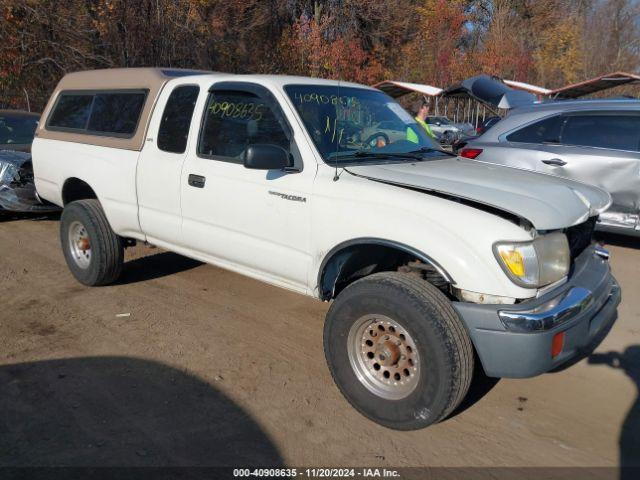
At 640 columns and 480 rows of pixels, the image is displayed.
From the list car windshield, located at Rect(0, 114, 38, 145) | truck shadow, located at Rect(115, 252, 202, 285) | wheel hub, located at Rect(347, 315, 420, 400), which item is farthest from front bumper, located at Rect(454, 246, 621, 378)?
car windshield, located at Rect(0, 114, 38, 145)

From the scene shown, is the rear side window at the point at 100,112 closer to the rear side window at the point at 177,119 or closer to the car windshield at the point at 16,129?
the rear side window at the point at 177,119

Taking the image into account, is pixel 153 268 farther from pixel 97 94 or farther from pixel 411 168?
pixel 411 168

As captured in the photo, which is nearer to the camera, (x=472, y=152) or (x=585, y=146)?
(x=585, y=146)

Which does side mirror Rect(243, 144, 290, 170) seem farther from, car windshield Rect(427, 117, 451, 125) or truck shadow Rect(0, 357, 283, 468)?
car windshield Rect(427, 117, 451, 125)

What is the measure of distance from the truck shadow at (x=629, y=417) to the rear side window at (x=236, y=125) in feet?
8.76

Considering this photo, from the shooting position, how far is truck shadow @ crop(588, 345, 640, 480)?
9.37ft

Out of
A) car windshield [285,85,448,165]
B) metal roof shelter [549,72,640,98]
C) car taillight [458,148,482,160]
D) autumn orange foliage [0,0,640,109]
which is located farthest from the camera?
metal roof shelter [549,72,640,98]

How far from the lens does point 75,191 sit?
5.62 metres

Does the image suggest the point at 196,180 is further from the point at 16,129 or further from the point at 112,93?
the point at 16,129

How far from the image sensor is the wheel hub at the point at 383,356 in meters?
3.11

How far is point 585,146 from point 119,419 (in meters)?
5.88

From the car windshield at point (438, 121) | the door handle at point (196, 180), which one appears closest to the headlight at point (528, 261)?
the door handle at point (196, 180)

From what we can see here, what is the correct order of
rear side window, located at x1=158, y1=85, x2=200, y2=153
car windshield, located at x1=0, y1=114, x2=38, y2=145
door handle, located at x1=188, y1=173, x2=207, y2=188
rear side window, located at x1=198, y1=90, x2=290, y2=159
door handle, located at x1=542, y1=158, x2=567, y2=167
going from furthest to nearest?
car windshield, located at x1=0, y1=114, x2=38, y2=145
door handle, located at x1=542, y1=158, x2=567, y2=167
rear side window, located at x1=158, y1=85, x2=200, y2=153
door handle, located at x1=188, y1=173, x2=207, y2=188
rear side window, located at x1=198, y1=90, x2=290, y2=159

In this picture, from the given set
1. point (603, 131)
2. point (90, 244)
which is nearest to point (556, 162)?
point (603, 131)
